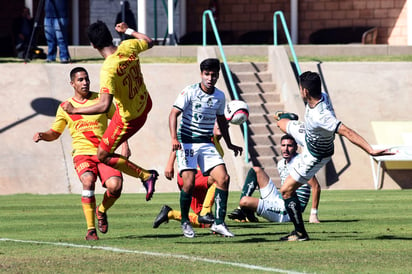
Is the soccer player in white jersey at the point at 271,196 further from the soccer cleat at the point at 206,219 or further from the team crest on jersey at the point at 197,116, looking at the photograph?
the team crest on jersey at the point at 197,116

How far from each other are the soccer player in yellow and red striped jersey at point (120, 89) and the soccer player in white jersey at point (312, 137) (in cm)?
154

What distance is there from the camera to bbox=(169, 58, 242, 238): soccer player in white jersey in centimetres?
1107

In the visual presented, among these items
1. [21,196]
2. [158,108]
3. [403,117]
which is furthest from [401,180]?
[21,196]

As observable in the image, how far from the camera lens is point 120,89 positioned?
10703 millimetres

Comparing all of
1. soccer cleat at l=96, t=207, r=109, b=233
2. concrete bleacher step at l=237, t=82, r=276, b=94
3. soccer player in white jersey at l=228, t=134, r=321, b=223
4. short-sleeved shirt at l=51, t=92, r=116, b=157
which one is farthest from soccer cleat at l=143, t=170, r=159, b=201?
concrete bleacher step at l=237, t=82, r=276, b=94

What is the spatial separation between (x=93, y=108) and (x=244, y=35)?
75.0 ft

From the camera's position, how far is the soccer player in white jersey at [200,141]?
36.3 feet

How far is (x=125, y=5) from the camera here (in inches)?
1107

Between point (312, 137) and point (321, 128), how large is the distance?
0.21 m

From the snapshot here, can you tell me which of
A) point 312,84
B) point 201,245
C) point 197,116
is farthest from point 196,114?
point 201,245

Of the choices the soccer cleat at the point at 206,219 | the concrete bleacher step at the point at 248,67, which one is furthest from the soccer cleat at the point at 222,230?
the concrete bleacher step at the point at 248,67

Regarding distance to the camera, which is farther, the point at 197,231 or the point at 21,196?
the point at 21,196

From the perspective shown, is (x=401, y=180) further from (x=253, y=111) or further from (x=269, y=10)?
(x=269, y=10)

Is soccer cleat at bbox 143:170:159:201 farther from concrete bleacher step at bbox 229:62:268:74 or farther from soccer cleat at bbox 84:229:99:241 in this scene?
concrete bleacher step at bbox 229:62:268:74
